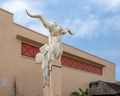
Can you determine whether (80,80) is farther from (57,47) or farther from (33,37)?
(57,47)

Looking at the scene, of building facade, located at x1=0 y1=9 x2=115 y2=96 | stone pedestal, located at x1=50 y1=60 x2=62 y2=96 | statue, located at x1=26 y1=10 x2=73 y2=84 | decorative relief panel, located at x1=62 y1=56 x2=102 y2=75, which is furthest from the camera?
decorative relief panel, located at x1=62 y1=56 x2=102 y2=75

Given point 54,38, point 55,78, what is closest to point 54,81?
point 55,78

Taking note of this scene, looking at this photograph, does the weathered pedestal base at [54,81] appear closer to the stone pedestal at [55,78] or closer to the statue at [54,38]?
the stone pedestal at [55,78]

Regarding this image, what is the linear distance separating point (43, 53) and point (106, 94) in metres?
9.53

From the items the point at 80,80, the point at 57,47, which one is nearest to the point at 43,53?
the point at 57,47

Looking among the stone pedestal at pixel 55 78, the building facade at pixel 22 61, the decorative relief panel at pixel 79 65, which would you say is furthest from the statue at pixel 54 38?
the decorative relief panel at pixel 79 65

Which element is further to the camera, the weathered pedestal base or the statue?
the statue

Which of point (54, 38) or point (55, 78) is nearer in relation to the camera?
point (55, 78)

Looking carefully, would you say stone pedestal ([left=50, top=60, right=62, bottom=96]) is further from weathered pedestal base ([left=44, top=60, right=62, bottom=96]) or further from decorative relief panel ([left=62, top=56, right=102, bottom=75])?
decorative relief panel ([left=62, top=56, right=102, bottom=75])

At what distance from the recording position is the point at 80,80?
2445 cm

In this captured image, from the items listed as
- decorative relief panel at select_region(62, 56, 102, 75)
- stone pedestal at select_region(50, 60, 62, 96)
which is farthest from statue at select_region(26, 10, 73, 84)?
decorative relief panel at select_region(62, 56, 102, 75)

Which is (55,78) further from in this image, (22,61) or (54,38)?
(22,61)

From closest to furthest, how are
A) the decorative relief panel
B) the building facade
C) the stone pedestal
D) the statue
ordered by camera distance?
the stone pedestal, the statue, the building facade, the decorative relief panel

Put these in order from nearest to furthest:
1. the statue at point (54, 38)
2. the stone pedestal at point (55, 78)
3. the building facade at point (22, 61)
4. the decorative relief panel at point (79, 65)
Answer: the stone pedestal at point (55, 78) < the statue at point (54, 38) < the building facade at point (22, 61) < the decorative relief panel at point (79, 65)
